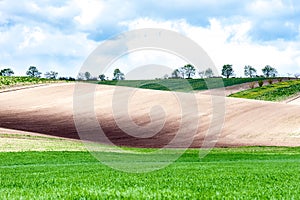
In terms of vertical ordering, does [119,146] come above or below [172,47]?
below

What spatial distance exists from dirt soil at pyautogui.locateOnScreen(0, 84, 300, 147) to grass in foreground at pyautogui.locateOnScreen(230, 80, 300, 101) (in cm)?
3068

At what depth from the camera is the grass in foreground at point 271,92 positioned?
375 ft

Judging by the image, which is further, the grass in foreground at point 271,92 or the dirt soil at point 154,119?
the grass in foreground at point 271,92

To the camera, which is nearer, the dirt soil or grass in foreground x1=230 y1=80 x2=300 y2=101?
the dirt soil

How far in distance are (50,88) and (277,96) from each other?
5225 centimetres

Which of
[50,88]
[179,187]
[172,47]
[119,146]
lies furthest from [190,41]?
[50,88]

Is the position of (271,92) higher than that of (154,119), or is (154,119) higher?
(271,92)

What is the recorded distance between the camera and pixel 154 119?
71500mm

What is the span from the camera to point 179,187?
46.3ft

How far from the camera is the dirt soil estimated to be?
60.1 m

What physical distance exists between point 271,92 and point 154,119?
58928 millimetres

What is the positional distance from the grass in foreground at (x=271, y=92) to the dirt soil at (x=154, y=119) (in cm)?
3068

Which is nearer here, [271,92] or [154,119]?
[154,119]

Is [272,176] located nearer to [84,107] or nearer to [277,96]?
[84,107]
